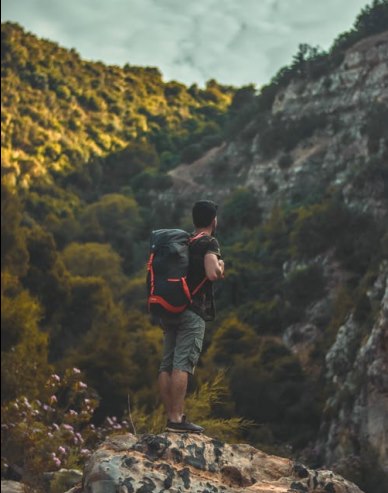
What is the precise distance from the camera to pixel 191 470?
531 cm

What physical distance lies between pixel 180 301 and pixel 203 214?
0.79 meters

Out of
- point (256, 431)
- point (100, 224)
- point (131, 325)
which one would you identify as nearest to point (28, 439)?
point (256, 431)

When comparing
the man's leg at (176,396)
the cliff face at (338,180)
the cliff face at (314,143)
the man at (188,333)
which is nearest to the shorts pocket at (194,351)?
the man at (188,333)

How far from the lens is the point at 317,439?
28625mm

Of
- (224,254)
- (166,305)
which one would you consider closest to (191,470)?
(166,305)

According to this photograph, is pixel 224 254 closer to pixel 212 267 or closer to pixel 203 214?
pixel 203 214

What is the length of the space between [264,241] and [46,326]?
23575 mm

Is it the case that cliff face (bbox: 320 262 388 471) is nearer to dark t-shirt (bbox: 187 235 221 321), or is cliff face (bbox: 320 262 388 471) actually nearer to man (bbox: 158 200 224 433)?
man (bbox: 158 200 224 433)

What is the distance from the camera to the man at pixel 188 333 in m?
5.84

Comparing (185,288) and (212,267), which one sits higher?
(212,267)

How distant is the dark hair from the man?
0.39 feet

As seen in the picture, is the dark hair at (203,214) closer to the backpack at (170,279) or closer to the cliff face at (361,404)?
the backpack at (170,279)

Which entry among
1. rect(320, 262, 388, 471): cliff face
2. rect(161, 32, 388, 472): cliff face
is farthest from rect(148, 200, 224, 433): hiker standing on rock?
rect(161, 32, 388, 472): cliff face

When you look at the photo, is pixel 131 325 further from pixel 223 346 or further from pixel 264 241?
pixel 264 241
